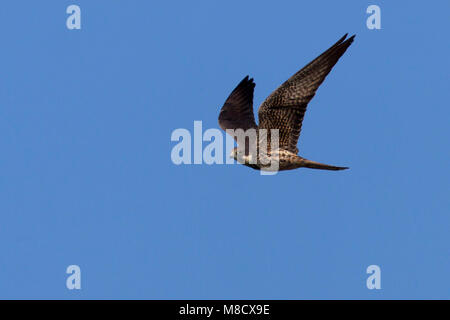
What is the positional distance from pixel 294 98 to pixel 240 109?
87.0 inches

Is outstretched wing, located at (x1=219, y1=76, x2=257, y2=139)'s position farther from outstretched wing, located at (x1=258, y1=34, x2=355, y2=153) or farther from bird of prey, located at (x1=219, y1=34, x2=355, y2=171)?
outstretched wing, located at (x1=258, y1=34, x2=355, y2=153)

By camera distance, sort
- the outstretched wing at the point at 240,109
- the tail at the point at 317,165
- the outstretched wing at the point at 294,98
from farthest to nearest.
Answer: the outstretched wing at the point at 240,109 → the tail at the point at 317,165 → the outstretched wing at the point at 294,98

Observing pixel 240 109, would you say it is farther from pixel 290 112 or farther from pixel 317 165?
pixel 317 165

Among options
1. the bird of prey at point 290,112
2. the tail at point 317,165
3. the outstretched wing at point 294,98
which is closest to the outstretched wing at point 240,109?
the bird of prey at point 290,112

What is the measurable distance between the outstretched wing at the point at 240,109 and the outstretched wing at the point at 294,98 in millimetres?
1317

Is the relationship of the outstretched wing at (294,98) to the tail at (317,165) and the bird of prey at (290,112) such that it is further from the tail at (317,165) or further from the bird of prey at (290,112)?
the tail at (317,165)

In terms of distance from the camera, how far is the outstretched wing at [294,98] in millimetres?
9125

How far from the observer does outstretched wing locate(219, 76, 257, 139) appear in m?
11.1

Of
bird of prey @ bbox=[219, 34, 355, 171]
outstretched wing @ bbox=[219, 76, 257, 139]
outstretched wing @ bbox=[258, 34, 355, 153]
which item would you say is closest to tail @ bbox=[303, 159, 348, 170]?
bird of prey @ bbox=[219, 34, 355, 171]

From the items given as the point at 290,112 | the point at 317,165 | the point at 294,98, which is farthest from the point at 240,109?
the point at 317,165

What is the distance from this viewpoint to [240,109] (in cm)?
1159
